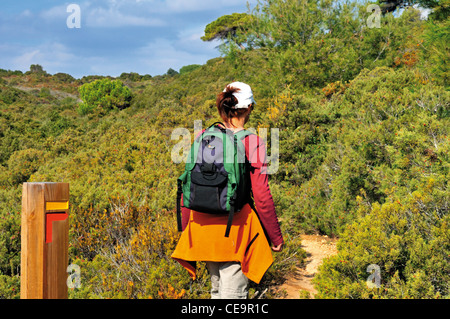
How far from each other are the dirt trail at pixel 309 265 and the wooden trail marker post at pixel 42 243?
2298 mm

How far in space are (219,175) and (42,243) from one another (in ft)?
3.36

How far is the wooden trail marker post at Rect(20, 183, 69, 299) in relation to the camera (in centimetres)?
172

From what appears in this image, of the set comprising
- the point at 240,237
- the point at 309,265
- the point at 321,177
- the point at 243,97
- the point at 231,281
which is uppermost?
the point at 243,97

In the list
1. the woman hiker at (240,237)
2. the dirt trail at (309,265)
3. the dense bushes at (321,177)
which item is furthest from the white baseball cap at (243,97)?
the dirt trail at (309,265)

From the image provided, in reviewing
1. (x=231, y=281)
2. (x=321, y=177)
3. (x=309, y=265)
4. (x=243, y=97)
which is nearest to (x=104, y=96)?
(x=321, y=177)

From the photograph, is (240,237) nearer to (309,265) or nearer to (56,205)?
(56,205)

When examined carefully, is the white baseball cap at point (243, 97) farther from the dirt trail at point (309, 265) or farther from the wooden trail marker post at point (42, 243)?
the dirt trail at point (309, 265)

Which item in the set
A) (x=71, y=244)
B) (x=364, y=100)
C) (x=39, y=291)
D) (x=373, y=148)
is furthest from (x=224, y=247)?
(x=364, y=100)

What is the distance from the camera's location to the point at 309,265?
4.25 m

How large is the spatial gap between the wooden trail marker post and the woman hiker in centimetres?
72

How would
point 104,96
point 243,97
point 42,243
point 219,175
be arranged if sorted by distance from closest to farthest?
1. point 42,243
2. point 219,175
3. point 243,97
4. point 104,96

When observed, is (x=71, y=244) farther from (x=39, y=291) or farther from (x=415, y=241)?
(x=415, y=241)

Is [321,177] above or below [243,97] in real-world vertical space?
below

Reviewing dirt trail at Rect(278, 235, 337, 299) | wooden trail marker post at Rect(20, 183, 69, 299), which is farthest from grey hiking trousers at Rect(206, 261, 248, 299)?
dirt trail at Rect(278, 235, 337, 299)
